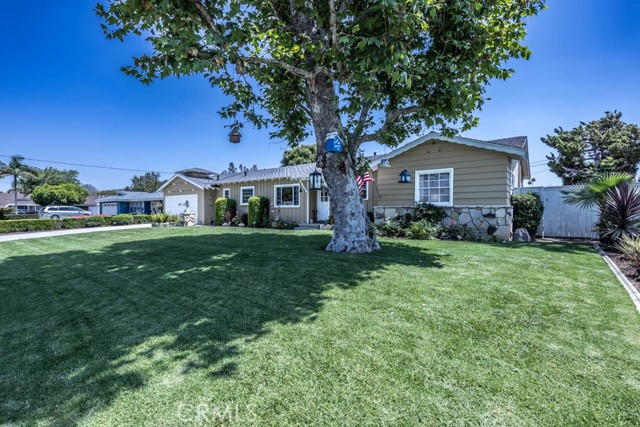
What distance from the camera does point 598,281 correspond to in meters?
4.27

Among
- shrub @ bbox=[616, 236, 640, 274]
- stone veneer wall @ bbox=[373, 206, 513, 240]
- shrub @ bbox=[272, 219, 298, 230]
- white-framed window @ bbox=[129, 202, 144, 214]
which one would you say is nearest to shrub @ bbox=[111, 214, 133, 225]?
shrub @ bbox=[272, 219, 298, 230]

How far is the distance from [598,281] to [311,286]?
4260mm

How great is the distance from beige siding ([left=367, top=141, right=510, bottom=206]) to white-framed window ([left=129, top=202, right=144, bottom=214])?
99.8 feet

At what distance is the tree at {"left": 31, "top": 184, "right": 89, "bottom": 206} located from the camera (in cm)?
3266

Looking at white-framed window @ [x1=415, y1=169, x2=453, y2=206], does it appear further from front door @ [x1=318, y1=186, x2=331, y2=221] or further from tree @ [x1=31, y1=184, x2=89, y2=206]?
tree @ [x1=31, y1=184, x2=89, y2=206]

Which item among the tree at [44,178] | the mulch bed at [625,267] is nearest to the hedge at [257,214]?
the mulch bed at [625,267]

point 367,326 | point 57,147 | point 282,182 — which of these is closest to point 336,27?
point 367,326

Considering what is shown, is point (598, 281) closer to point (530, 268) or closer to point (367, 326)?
point (530, 268)

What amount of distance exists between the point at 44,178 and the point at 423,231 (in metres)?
58.4

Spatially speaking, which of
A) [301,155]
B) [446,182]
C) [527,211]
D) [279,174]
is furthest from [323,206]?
[301,155]

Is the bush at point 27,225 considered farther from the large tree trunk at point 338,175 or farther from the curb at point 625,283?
the curb at point 625,283

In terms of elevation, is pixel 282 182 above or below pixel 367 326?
above

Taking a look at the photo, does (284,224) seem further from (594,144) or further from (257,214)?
(594,144)

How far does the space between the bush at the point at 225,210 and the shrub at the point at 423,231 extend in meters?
11.1
